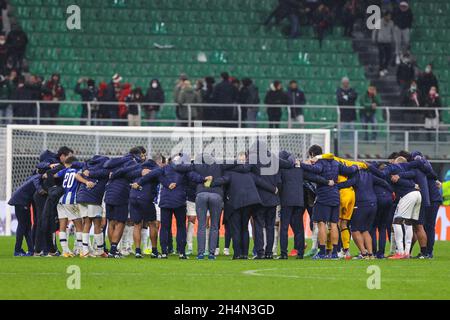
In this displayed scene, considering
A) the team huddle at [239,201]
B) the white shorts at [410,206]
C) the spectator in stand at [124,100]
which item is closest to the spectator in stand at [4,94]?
the spectator in stand at [124,100]

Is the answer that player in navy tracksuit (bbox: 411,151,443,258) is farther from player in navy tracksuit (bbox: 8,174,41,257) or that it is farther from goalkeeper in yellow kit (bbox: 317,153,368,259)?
player in navy tracksuit (bbox: 8,174,41,257)

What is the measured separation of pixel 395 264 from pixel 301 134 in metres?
10.6

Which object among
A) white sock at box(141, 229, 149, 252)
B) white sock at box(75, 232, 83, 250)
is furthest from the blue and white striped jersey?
white sock at box(141, 229, 149, 252)

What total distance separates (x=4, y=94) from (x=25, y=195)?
10538 mm

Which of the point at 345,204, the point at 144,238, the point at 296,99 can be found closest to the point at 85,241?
the point at 144,238

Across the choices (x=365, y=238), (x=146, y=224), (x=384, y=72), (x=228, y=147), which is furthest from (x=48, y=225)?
(x=384, y=72)

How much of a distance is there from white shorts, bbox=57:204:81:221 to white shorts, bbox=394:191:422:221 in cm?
571

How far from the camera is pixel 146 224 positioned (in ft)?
80.2

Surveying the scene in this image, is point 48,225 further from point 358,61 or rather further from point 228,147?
point 358,61

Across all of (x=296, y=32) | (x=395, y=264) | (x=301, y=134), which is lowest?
(x=395, y=264)

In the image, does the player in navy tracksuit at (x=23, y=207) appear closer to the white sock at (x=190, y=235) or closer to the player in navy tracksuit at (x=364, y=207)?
the white sock at (x=190, y=235)

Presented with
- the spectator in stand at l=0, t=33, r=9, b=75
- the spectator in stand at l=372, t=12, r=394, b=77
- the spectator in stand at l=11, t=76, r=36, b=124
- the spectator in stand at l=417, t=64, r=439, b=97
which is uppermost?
the spectator in stand at l=372, t=12, r=394, b=77

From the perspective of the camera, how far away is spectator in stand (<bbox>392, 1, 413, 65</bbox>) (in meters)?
39.3
